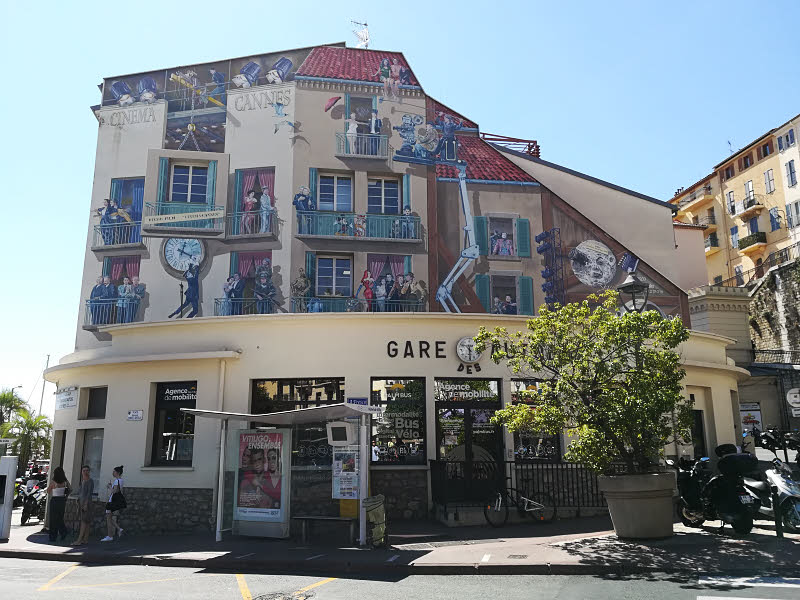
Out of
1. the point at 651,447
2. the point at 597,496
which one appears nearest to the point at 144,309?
the point at 597,496

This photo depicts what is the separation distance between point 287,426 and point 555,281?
1462 centimetres

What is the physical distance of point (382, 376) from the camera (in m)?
15.3

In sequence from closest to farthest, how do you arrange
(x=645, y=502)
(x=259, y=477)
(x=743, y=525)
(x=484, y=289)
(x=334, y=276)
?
(x=645, y=502)
(x=743, y=525)
(x=259, y=477)
(x=334, y=276)
(x=484, y=289)

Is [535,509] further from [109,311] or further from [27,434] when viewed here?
[27,434]

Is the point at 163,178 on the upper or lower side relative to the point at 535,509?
upper

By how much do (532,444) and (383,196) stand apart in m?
12.9

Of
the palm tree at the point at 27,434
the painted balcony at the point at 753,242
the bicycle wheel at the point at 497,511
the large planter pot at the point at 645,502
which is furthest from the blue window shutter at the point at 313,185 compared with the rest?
the painted balcony at the point at 753,242

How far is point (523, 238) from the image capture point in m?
25.7

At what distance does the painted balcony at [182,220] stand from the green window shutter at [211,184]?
8.8 inches

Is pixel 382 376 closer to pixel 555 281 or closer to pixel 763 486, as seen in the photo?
pixel 763 486

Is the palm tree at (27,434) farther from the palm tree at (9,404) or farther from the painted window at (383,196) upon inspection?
the painted window at (383,196)

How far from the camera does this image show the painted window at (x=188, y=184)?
81.9 ft

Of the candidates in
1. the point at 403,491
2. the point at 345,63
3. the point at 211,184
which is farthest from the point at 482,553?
the point at 345,63

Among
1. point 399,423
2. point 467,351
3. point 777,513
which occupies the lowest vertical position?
point 777,513
